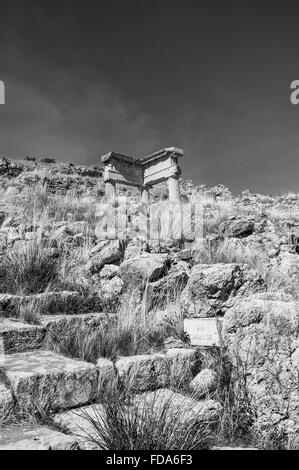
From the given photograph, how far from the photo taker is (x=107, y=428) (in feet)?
6.47

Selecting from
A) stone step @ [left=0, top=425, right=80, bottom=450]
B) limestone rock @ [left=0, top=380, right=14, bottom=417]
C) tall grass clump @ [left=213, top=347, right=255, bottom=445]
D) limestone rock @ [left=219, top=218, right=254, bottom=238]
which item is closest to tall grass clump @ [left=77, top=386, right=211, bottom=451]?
stone step @ [left=0, top=425, right=80, bottom=450]

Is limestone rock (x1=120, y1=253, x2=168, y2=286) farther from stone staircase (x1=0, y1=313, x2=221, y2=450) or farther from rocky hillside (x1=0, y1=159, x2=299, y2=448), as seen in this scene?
stone staircase (x1=0, y1=313, x2=221, y2=450)

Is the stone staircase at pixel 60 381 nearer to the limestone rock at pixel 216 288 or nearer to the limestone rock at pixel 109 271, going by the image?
the limestone rock at pixel 216 288

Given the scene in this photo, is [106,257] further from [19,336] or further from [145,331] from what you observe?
[19,336]

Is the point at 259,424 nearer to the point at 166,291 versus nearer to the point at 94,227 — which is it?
the point at 166,291

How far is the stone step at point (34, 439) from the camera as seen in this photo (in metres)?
1.83

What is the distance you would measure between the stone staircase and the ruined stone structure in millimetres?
12380

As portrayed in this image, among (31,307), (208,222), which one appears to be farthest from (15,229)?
Answer: (208,222)

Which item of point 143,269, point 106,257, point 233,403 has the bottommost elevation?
point 233,403

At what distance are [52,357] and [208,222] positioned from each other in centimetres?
611

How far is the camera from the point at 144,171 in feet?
57.0

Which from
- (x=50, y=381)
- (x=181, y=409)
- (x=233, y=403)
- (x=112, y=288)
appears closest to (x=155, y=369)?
(x=233, y=403)

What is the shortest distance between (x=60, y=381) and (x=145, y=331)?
1358 mm

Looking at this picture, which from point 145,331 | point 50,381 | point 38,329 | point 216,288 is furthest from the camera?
point 216,288
